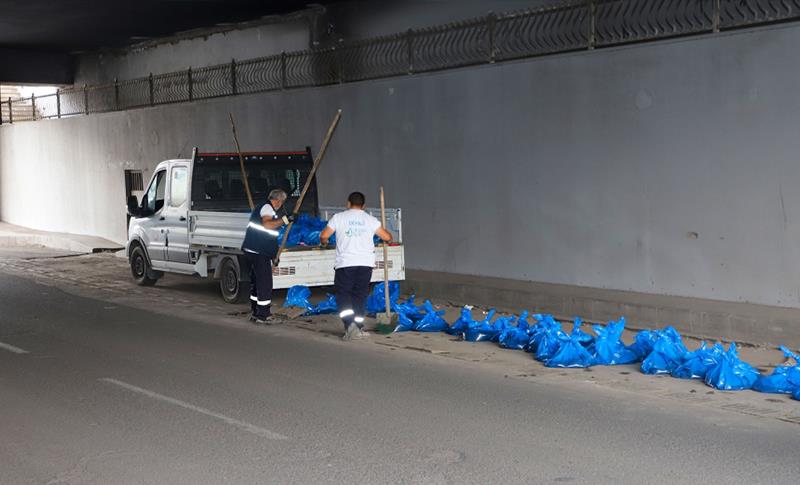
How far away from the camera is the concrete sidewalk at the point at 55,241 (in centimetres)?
2545

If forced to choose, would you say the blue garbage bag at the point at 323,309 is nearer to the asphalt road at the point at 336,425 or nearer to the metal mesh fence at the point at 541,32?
the asphalt road at the point at 336,425

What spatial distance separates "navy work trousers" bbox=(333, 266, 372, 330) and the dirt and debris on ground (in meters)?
0.38

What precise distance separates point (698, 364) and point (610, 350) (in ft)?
3.30

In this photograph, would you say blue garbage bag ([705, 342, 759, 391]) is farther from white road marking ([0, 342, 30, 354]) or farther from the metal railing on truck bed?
white road marking ([0, 342, 30, 354])

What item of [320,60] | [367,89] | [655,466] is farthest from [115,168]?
[655,466]

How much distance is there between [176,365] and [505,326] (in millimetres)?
3753

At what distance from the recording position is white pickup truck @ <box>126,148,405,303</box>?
14070 mm

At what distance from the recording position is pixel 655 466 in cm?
648

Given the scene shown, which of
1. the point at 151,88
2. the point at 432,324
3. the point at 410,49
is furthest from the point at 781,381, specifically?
the point at 151,88

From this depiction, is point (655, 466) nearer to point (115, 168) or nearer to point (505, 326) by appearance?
point (505, 326)

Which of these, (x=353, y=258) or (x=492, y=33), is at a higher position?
(x=492, y=33)

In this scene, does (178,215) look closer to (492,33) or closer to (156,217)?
(156,217)

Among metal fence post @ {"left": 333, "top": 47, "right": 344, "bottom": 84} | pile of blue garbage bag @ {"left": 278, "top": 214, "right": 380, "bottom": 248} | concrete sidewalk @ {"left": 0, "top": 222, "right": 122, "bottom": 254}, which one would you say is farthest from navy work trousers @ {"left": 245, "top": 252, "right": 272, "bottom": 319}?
concrete sidewalk @ {"left": 0, "top": 222, "right": 122, "bottom": 254}

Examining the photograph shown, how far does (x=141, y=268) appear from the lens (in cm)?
1786
